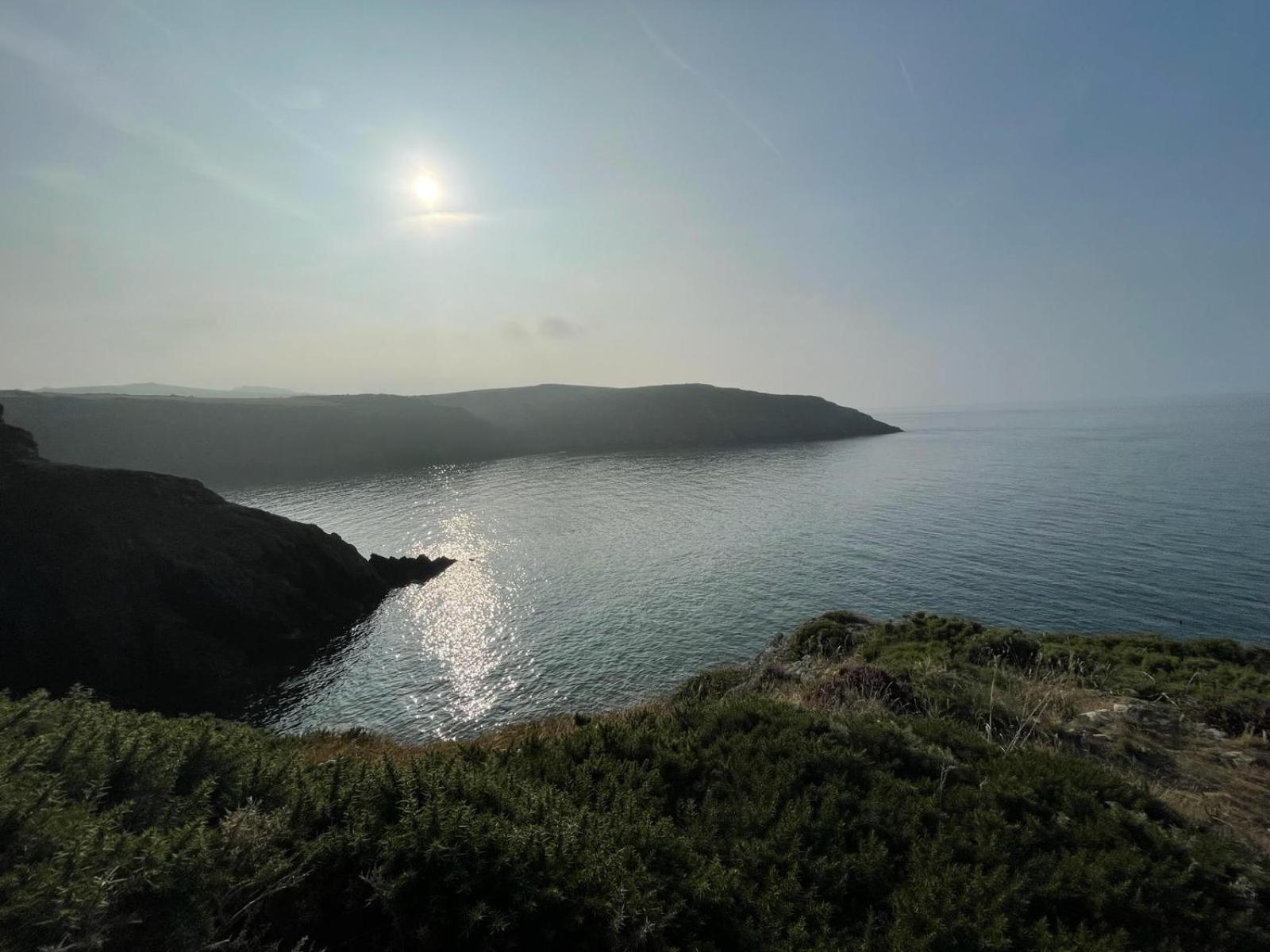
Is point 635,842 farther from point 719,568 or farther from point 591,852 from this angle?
point 719,568

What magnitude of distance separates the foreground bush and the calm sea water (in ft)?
65.7

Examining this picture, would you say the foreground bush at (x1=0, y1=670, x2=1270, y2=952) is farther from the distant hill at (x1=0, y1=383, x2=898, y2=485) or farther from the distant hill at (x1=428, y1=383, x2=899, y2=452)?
the distant hill at (x1=428, y1=383, x2=899, y2=452)

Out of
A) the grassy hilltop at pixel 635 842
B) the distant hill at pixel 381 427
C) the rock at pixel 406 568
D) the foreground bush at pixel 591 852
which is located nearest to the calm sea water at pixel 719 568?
the rock at pixel 406 568

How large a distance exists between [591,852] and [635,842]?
Answer: 1093 mm

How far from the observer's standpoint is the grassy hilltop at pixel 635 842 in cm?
560

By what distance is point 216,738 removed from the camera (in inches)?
386

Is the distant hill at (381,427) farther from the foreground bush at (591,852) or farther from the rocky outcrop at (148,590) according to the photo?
the foreground bush at (591,852)

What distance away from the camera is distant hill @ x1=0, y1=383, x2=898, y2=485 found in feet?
371

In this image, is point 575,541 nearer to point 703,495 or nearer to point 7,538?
point 703,495

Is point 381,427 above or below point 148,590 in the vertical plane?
above

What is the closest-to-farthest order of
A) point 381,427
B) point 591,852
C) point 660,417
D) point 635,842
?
1. point 591,852
2. point 635,842
3. point 381,427
4. point 660,417

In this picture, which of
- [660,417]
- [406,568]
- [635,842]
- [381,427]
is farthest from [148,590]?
[660,417]

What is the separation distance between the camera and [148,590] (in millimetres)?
35688

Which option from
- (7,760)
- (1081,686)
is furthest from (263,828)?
(1081,686)
